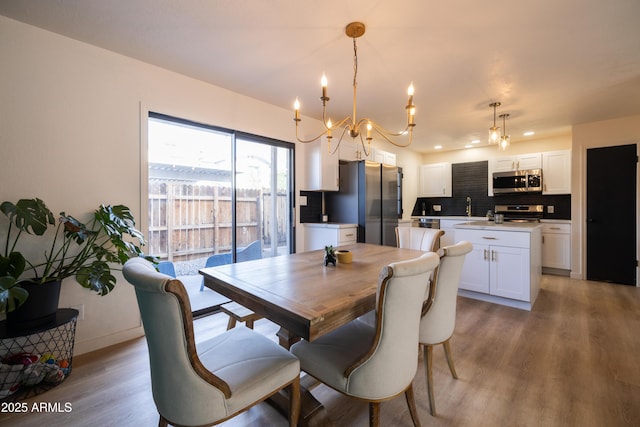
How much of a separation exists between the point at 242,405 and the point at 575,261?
537 centimetres

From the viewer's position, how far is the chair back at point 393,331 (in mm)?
1045

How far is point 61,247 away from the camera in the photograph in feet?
6.64

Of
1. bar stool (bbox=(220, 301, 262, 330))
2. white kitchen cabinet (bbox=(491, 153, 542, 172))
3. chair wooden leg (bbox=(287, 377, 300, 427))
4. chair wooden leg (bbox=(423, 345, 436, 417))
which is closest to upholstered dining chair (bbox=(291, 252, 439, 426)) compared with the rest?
chair wooden leg (bbox=(287, 377, 300, 427))

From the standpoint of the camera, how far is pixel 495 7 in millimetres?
1703

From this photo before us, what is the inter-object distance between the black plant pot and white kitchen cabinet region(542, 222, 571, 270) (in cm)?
606

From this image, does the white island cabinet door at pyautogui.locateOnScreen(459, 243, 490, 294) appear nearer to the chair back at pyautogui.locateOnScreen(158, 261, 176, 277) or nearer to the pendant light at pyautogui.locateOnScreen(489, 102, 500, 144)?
the pendant light at pyautogui.locateOnScreen(489, 102, 500, 144)

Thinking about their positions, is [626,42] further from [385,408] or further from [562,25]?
[385,408]

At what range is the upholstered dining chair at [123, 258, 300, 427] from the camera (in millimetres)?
872

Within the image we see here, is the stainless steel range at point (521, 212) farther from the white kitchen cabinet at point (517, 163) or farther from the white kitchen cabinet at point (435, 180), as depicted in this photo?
the white kitchen cabinet at point (435, 180)

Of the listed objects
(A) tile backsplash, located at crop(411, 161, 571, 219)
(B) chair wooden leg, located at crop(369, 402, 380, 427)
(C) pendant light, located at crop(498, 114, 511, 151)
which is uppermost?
(C) pendant light, located at crop(498, 114, 511, 151)

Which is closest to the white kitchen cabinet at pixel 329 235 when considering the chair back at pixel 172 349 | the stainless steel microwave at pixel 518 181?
the chair back at pixel 172 349

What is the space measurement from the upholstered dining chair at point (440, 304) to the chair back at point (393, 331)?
0.37 meters

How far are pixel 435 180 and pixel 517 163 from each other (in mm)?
1527

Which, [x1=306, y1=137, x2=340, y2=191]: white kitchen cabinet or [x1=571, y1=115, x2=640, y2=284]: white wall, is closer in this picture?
[x1=306, y1=137, x2=340, y2=191]: white kitchen cabinet
